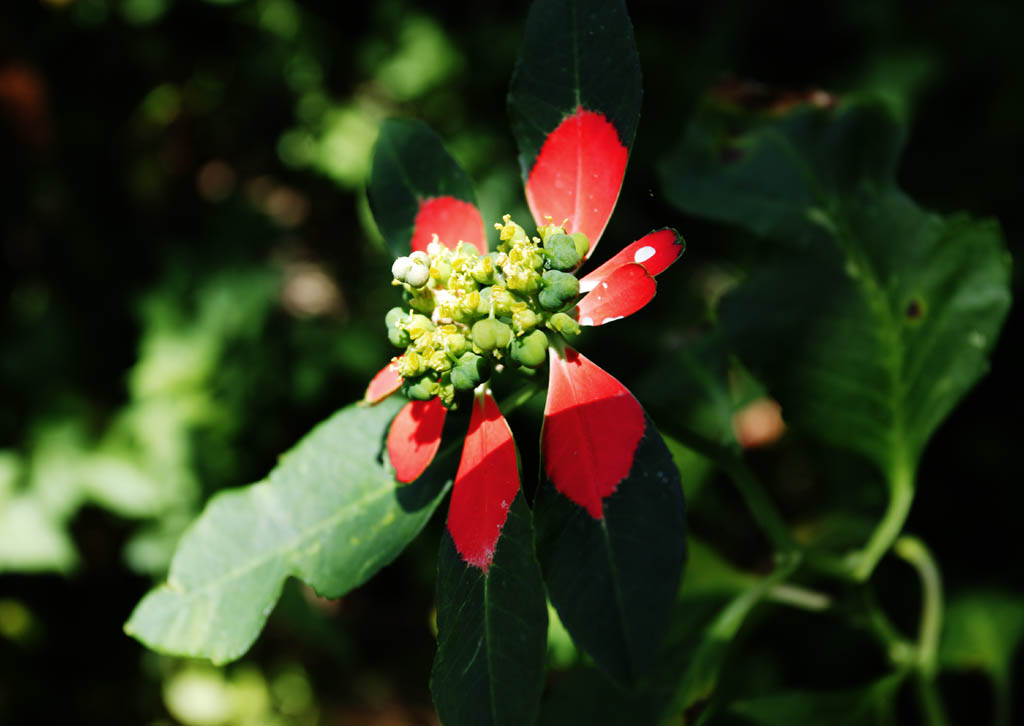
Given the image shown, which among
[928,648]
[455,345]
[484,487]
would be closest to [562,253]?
[455,345]

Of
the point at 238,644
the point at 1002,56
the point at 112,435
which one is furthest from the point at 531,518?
the point at 1002,56

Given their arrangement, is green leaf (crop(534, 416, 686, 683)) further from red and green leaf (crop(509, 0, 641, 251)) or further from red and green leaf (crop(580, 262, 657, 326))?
red and green leaf (crop(509, 0, 641, 251))

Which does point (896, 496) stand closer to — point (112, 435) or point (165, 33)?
point (112, 435)

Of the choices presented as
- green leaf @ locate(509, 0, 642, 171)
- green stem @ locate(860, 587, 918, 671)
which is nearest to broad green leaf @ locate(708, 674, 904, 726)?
green stem @ locate(860, 587, 918, 671)

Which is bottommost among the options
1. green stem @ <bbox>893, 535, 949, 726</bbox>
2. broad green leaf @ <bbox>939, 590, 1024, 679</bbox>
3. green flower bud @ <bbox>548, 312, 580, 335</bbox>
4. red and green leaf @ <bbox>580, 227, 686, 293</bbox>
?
broad green leaf @ <bbox>939, 590, 1024, 679</bbox>

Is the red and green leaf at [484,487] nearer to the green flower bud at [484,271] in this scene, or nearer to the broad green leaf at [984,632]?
the green flower bud at [484,271]

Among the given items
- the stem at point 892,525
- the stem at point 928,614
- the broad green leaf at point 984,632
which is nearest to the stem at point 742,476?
the stem at point 892,525
